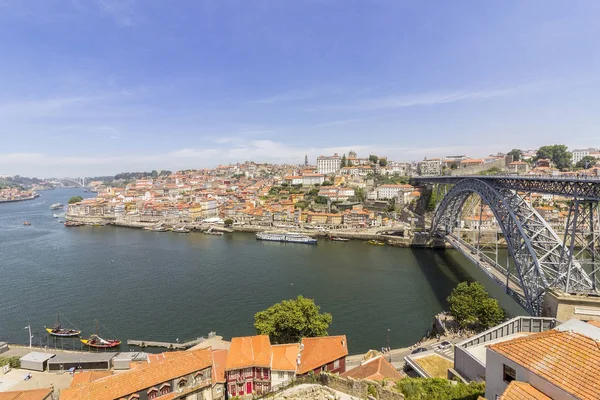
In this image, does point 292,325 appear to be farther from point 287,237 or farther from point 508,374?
point 287,237

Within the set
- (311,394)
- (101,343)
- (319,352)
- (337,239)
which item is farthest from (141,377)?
(337,239)

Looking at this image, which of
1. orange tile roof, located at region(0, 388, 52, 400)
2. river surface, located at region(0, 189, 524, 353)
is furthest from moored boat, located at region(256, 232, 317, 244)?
orange tile roof, located at region(0, 388, 52, 400)

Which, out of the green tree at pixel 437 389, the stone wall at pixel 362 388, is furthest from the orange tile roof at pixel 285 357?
the green tree at pixel 437 389

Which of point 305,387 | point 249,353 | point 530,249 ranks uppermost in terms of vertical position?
point 530,249

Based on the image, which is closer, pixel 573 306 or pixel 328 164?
pixel 573 306

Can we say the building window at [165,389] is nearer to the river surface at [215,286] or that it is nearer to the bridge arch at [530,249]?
the river surface at [215,286]

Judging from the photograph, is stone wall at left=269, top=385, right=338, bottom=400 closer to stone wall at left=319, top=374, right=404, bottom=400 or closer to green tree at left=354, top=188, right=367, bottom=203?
stone wall at left=319, top=374, right=404, bottom=400
